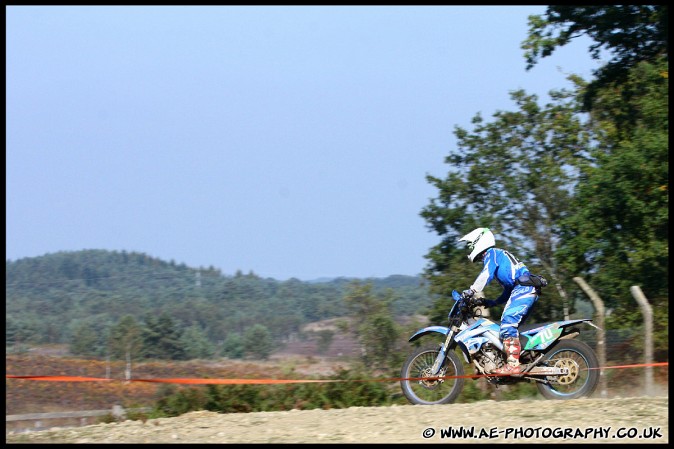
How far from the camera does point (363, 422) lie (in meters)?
9.23

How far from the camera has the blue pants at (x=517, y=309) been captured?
Result: 10280mm

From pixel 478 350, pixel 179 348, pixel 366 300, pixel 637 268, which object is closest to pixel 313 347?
pixel 366 300

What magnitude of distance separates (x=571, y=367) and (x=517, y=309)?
0.85 meters

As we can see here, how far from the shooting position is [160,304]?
4962 cm

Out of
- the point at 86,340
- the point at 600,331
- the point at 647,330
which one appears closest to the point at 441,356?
the point at 600,331

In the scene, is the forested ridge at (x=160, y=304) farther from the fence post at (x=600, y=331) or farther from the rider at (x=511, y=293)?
the rider at (x=511, y=293)

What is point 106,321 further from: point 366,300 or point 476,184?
point 476,184

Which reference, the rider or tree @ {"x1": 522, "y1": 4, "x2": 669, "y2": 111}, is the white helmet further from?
tree @ {"x1": 522, "y1": 4, "x2": 669, "y2": 111}

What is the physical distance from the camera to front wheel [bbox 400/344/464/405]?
10.4 m

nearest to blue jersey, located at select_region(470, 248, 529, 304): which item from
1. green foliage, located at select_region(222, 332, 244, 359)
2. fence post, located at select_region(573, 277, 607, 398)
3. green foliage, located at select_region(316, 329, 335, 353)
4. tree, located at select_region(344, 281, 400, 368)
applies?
fence post, located at select_region(573, 277, 607, 398)

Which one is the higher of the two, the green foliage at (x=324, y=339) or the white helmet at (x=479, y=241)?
the white helmet at (x=479, y=241)

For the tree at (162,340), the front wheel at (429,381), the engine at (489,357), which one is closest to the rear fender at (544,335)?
the engine at (489,357)

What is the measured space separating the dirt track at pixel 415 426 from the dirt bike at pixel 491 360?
273 millimetres

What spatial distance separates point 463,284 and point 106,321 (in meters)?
26.2
